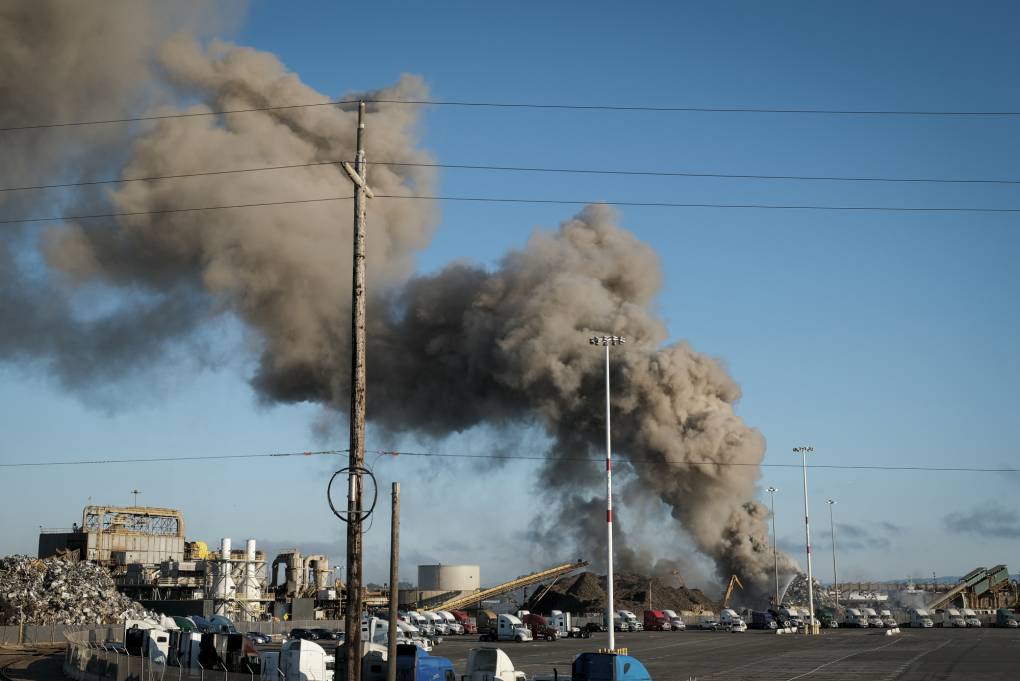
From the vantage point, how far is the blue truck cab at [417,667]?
31.8 metres

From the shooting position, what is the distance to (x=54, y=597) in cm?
7250

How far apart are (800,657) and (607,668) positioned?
85.4 feet

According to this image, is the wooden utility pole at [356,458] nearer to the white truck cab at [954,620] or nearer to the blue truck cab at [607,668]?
the blue truck cab at [607,668]

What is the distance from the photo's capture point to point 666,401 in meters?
92.4

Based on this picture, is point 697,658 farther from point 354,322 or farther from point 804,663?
point 354,322

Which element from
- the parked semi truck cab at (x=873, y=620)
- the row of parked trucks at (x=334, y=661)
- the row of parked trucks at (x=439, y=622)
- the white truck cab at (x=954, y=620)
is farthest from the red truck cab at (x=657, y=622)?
the row of parked trucks at (x=334, y=661)

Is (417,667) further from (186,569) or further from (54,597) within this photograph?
(186,569)

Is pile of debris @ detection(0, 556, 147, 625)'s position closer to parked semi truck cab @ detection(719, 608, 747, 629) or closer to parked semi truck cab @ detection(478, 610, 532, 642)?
parked semi truck cab @ detection(478, 610, 532, 642)

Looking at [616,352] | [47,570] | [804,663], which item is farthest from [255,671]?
[616,352]

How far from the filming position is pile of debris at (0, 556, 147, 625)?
70438 millimetres

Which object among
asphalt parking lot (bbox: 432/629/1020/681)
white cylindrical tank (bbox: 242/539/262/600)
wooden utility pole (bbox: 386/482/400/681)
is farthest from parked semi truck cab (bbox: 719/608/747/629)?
wooden utility pole (bbox: 386/482/400/681)

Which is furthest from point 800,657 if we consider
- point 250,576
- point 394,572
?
point 250,576

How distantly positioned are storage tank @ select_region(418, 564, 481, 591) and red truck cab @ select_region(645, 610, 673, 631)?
→ 2596cm

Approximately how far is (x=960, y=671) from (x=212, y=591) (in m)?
64.2
